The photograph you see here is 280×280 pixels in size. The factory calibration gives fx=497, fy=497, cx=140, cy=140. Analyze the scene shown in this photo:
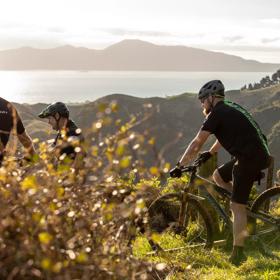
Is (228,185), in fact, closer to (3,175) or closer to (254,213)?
(254,213)

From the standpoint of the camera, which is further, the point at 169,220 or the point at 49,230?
Result: the point at 169,220

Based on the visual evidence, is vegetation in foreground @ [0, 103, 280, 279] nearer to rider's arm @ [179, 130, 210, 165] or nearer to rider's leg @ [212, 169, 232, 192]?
rider's arm @ [179, 130, 210, 165]

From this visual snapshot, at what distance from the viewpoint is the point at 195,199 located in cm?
807

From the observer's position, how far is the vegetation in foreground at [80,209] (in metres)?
3.06

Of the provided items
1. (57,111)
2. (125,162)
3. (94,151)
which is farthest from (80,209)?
(57,111)

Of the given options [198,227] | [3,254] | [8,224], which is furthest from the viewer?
[198,227]

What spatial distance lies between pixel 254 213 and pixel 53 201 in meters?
5.11

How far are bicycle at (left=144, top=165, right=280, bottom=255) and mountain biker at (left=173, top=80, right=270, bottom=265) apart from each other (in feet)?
1.06

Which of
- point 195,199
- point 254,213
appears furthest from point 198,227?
point 254,213

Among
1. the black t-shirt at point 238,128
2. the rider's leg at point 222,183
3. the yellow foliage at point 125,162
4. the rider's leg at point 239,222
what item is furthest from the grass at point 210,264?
the yellow foliage at point 125,162

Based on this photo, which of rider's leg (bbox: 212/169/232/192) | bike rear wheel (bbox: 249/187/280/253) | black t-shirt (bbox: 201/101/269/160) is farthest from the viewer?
rider's leg (bbox: 212/169/232/192)

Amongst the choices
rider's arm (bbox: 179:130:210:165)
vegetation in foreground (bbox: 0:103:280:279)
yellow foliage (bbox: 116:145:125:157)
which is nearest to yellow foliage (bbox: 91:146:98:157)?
vegetation in foreground (bbox: 0:103:280:279)

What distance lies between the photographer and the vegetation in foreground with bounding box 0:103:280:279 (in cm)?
306

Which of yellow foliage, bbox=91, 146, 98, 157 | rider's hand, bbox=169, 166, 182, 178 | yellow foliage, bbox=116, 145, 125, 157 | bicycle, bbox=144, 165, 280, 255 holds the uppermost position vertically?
yellow foliage, bbox=116, 145, 125, 157
